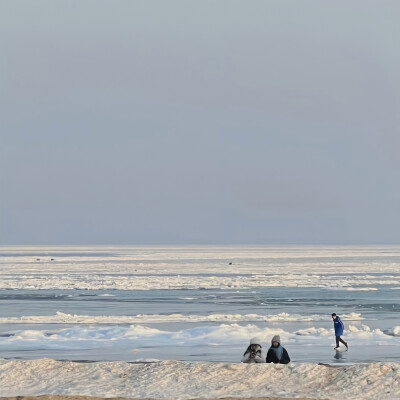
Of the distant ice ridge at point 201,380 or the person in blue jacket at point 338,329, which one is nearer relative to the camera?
the distant ice ridge at point 201,380

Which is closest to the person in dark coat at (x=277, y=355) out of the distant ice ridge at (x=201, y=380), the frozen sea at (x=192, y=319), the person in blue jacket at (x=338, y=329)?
the distant ice ridge at (x=201, y=380)

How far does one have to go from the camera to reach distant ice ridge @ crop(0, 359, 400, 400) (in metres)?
18.2

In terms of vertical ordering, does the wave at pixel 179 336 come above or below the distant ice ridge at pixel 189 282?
below

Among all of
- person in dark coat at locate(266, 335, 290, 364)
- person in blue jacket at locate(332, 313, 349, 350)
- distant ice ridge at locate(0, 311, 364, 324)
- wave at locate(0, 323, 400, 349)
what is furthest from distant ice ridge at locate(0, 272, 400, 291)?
person in dark coat at locate(266, 335, 290, 364)

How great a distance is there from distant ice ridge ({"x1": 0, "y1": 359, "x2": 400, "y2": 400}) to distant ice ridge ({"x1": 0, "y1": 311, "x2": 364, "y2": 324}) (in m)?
14.2

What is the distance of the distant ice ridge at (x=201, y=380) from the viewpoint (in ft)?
59.7

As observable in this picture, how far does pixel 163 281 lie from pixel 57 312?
23546 millimetres

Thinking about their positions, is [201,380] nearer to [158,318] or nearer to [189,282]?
[158,318]

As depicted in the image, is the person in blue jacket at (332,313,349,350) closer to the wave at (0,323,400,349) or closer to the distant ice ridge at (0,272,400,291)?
the wave at (0,323,400,349)

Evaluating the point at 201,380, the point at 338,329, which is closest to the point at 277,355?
the point at 201,380

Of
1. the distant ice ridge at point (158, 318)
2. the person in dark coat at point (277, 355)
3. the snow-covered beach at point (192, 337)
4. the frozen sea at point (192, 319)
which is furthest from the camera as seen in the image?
the distant ice ridge at point (158, 318)

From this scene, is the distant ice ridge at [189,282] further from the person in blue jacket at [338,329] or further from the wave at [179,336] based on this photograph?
the person in blue jacket at [338,329]

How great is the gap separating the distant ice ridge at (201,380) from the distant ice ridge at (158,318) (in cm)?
1425

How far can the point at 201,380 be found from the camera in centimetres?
1900
